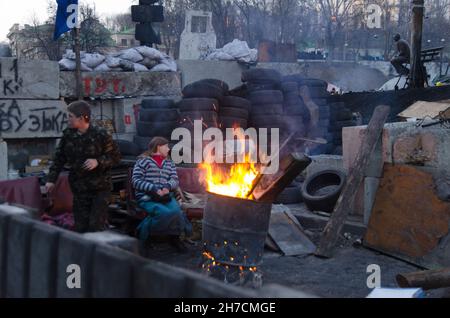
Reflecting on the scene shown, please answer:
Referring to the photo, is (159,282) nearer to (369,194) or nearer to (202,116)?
(369,194)

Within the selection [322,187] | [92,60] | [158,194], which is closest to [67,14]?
[92,60]

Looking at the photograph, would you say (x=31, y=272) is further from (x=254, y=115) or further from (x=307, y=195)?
(x=254, y=115)

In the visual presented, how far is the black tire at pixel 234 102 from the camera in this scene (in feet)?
38.4

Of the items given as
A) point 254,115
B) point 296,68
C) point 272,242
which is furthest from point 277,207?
point 296,68

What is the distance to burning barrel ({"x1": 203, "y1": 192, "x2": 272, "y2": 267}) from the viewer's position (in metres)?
5.90

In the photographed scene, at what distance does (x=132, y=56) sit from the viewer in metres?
13.2

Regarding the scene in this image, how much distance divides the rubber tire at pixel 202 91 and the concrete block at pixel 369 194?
4253 mm

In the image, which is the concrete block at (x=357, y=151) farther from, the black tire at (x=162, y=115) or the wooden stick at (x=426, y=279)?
the black tire at (x=162, y=115)

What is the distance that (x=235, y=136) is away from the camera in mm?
10938

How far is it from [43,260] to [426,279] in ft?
12.3

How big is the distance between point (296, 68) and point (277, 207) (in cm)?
1547

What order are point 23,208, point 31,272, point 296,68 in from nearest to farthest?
point 31,272
point 23,208
point 296,68

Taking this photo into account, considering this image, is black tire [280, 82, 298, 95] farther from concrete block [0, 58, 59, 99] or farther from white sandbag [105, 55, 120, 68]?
concrete block [0, 58, 59, 99]

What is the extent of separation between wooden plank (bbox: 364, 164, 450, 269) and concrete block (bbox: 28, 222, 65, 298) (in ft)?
16.8
